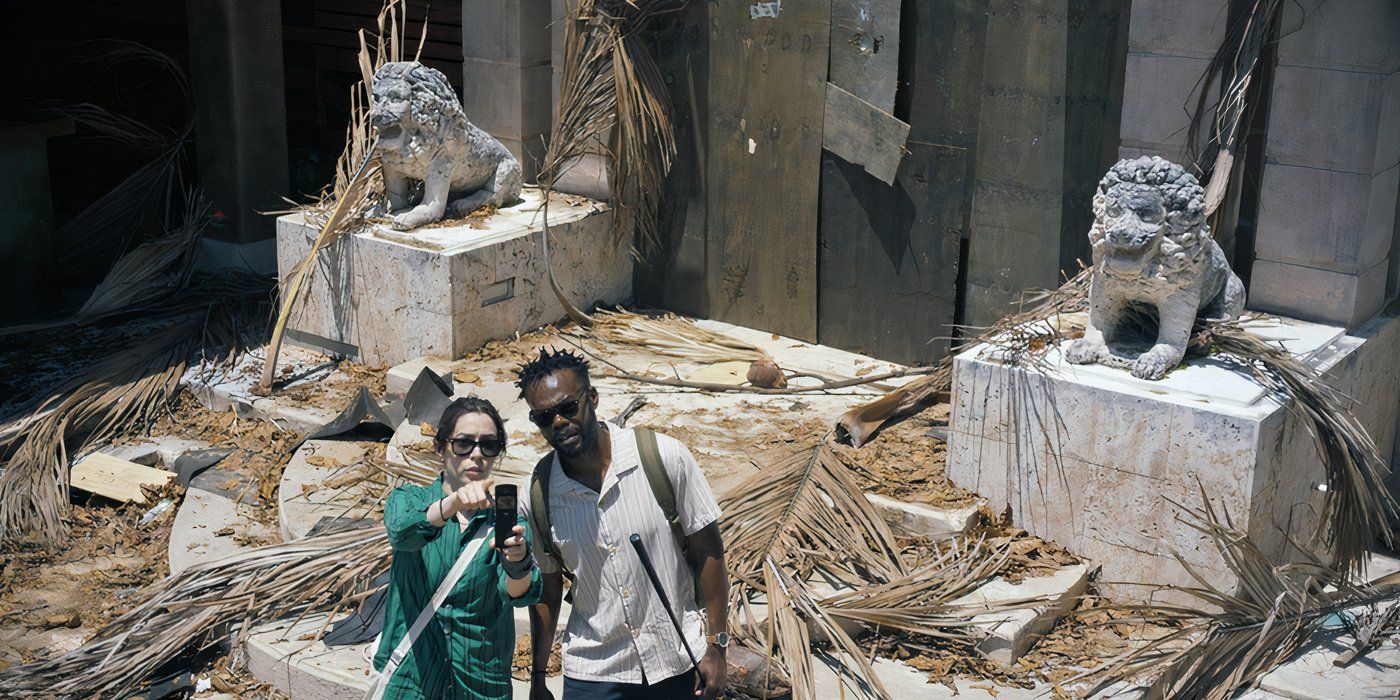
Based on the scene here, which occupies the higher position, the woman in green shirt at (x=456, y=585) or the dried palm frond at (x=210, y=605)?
the woman in green shirt at (x=456, y=585)

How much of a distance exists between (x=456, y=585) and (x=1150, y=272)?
304 cm

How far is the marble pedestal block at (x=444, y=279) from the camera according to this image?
784 centimetres

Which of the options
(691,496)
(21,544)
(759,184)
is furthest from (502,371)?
(691,496)

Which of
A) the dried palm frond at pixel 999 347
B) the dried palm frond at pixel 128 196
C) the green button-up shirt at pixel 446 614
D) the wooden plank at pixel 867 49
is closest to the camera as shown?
the green button-up shirt at pixel 446 614

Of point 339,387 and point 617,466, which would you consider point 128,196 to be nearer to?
point 339,387

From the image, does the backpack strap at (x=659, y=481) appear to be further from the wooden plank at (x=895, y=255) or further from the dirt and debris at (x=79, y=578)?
the wooden plank at (x=895, y=255)

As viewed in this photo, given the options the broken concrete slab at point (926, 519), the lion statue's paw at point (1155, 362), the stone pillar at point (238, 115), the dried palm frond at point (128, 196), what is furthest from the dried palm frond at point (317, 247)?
the lion statue's paw at point (1155, 362)

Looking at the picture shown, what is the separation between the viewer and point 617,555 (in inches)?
150

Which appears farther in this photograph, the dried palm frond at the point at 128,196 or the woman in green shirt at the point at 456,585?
the dried palm frond at the point at 128,196

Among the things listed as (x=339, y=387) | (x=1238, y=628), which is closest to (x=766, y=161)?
(x=339, y=387)

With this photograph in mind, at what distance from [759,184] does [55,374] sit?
14.5 ft

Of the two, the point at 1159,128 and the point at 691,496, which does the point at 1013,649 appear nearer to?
the point at 691,496

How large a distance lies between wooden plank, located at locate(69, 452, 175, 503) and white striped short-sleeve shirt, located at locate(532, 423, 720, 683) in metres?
4.27

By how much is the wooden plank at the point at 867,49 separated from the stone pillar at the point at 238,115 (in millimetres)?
4321
